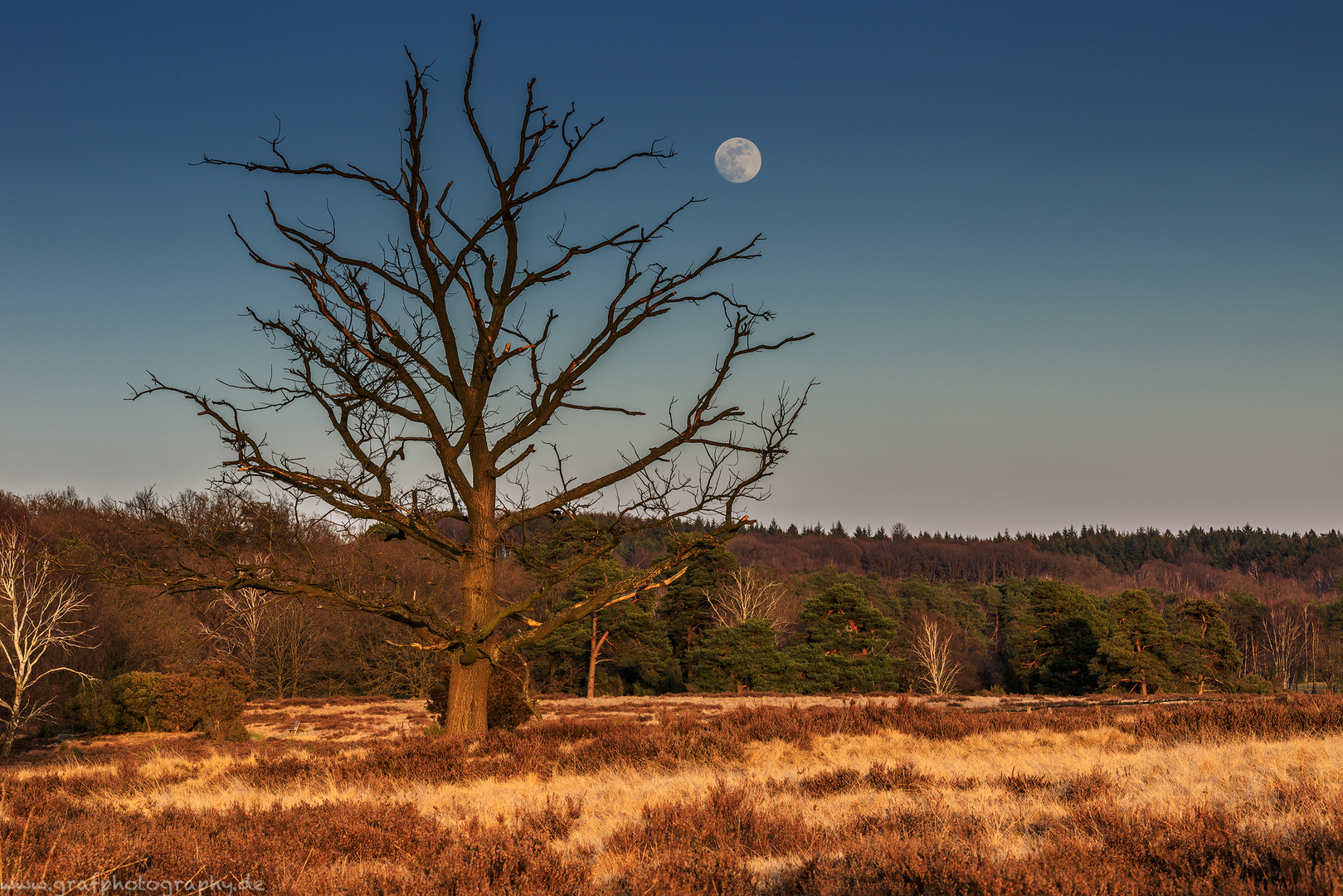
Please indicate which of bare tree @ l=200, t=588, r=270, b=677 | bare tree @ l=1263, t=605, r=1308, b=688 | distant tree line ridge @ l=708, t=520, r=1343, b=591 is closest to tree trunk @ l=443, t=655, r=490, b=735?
bare tree @ l=200, t=588, r=270, b=677

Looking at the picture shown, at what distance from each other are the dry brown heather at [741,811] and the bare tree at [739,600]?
45068mm

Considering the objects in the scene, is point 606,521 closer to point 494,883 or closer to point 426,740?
point 426,740

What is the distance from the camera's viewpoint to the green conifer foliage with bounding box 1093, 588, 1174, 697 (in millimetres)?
43625

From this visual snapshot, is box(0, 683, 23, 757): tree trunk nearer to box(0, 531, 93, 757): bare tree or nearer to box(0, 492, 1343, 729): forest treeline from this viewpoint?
box(0, 531, 93, 757): bare tree

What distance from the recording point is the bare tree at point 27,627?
2558 centimetres

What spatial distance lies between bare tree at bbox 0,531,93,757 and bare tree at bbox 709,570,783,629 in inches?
1449

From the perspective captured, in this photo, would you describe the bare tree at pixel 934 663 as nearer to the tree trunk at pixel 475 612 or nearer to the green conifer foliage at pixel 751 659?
the green conifer foliage at pixel 751 659

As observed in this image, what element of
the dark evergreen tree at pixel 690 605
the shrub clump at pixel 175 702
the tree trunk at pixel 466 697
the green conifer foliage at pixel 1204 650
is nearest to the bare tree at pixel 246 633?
the shrub clump at pixel 175 702

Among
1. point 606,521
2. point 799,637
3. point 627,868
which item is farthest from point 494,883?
point 799,637

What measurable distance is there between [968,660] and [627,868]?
70282mm

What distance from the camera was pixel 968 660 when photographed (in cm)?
6731

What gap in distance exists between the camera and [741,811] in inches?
214

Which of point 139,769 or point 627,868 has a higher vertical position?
point 627,868

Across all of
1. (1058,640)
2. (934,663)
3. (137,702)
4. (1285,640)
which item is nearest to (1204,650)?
(1058,640)
